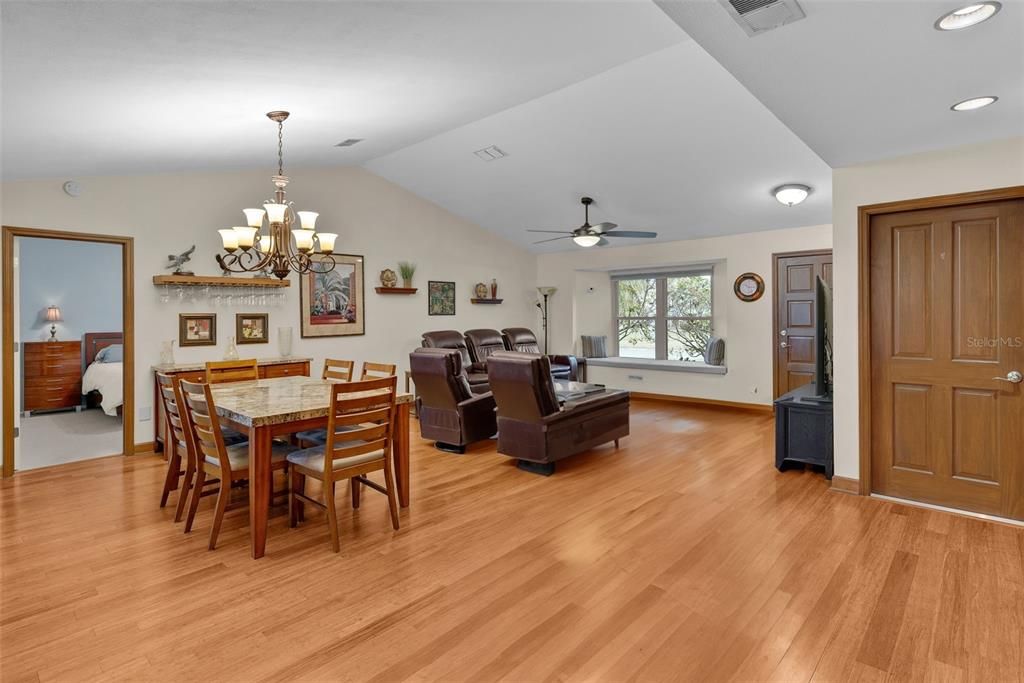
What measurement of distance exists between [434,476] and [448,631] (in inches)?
83.5

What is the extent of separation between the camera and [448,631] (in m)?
2.21

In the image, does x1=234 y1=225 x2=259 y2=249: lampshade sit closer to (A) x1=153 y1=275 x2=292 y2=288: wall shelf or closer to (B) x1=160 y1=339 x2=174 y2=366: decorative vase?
(A) x1=153 y1=275 x2=292 y2=288: wall shelf

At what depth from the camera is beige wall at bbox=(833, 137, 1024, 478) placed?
10.5 ft

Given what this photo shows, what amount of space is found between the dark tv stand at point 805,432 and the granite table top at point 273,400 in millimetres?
2983

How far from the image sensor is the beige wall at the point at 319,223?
4.77 metres

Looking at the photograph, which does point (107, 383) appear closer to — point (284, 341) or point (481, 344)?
point (284, 341)

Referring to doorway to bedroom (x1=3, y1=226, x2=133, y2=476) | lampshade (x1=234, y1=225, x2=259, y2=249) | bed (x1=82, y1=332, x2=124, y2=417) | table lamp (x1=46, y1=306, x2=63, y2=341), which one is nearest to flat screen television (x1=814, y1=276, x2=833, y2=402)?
lampshade (x1=234, y1=225, x2=259, y2=249)

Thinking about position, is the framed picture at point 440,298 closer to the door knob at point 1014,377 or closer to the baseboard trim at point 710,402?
the baseboard trim at point 710,402

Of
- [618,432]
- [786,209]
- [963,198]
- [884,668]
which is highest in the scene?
[786,209]

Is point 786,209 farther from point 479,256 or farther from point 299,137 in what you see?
point 299,137

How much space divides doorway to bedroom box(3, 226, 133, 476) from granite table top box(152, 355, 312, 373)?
93 cm

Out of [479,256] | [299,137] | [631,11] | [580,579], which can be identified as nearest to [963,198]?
[631,11]

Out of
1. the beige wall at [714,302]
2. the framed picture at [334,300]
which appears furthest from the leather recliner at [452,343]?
the beige wall at [714,302]

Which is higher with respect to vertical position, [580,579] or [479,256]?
[479,256]
